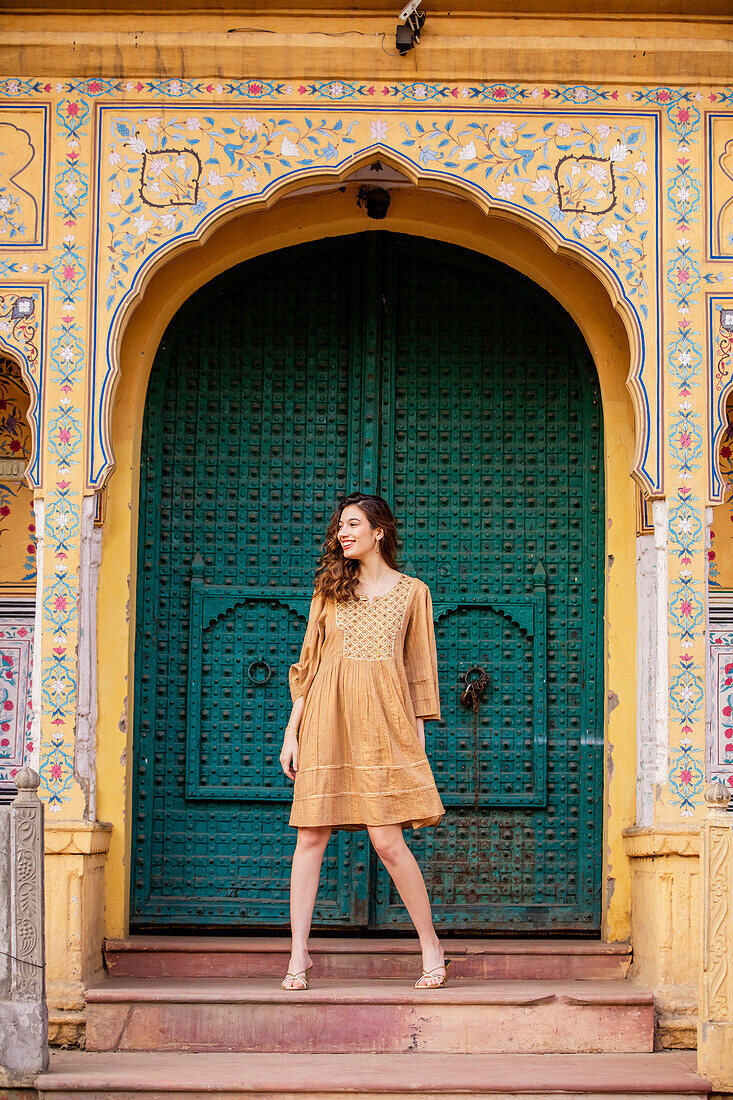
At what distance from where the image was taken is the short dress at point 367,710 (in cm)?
539

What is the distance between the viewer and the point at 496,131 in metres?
5.98

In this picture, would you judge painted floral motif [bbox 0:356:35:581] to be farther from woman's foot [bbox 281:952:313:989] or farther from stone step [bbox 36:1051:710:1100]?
stone step [bbox 36:1051:710:1100]

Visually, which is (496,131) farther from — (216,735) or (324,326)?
(216,735)

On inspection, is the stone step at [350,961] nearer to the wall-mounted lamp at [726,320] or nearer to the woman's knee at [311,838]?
the woman's knee at [311,838]

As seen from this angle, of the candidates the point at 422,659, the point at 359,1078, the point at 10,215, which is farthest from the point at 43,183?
the point at 359,1078

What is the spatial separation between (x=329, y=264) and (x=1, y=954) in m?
3.66

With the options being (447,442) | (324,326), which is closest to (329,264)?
(324,326)

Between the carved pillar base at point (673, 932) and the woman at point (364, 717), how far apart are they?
884 millimetres

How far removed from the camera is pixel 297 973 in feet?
17.6

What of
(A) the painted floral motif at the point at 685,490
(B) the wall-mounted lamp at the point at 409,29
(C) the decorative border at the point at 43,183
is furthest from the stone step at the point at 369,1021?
(B) the wall-mounted lamp at the point at 409,29

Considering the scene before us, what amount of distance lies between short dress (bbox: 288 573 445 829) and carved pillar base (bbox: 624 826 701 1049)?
0.97 metres

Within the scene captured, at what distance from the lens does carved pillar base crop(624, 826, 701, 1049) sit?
5426mm

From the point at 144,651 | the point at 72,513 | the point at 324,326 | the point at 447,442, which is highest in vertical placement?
the point at 324,326

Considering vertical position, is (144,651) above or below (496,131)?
below
